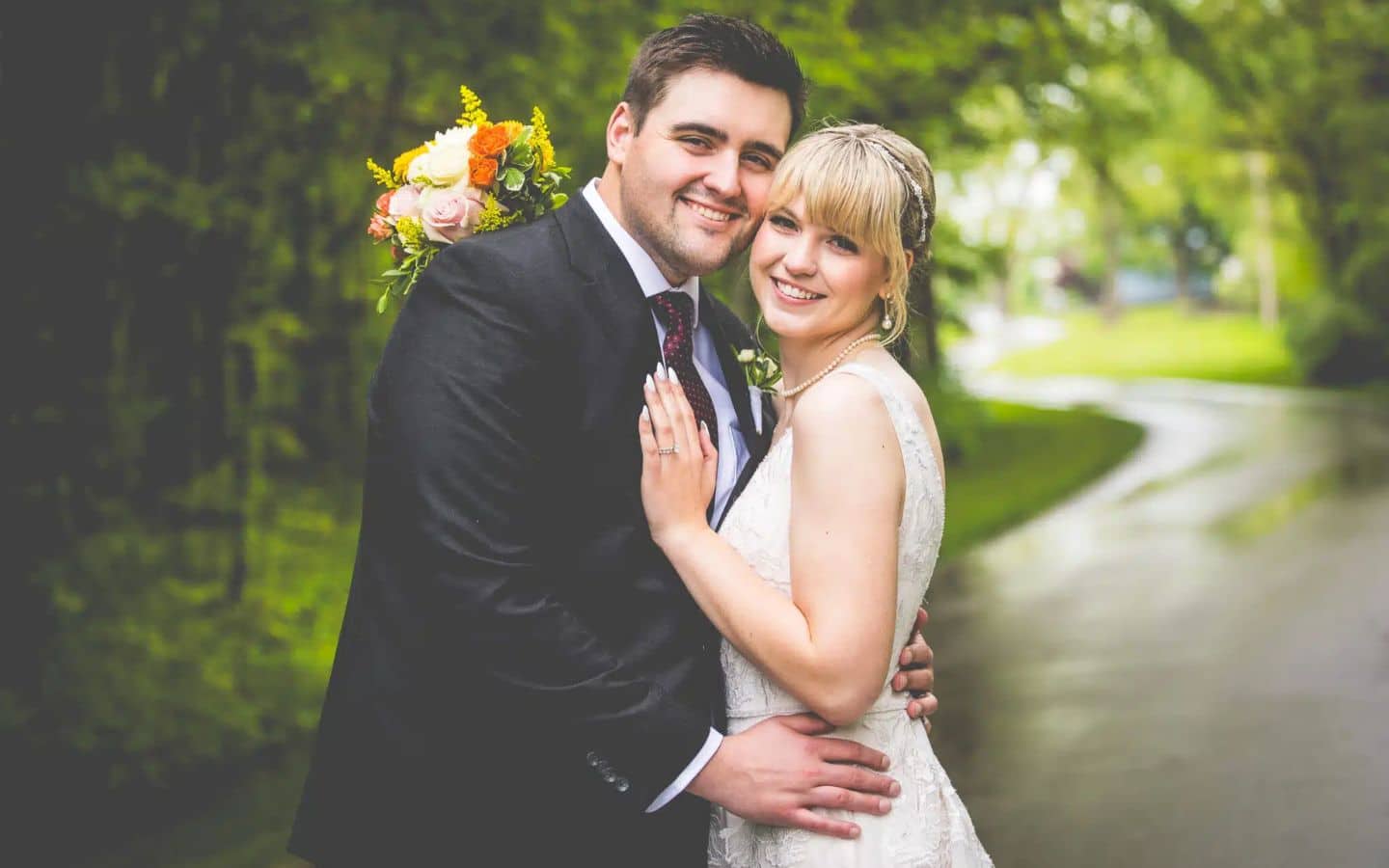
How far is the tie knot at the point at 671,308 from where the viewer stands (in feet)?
9.43

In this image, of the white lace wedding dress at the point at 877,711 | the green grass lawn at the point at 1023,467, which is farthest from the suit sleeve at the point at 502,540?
the green grass lawn at the point at 1023,467

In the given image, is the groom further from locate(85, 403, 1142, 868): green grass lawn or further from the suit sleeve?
locate(85, 403, 1142, 868): green grass lawn

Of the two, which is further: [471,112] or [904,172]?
[471,112]

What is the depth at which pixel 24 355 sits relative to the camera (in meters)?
6.30

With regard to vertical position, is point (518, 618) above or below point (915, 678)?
above

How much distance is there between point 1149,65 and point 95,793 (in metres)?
15.4

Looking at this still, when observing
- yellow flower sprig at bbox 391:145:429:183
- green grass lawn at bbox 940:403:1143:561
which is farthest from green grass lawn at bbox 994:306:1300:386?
yellow flower sprig at bbox 391:145:429:183

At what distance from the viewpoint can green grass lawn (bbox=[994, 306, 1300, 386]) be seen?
37.7 m

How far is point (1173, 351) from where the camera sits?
47969mm

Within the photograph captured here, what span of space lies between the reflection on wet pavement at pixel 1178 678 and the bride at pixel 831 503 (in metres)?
2.83

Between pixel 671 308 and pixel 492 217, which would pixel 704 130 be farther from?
pixel 492 217

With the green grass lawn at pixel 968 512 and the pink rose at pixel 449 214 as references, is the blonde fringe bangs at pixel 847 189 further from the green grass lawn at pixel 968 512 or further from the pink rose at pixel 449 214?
the green grass lawn at pixel 968 512

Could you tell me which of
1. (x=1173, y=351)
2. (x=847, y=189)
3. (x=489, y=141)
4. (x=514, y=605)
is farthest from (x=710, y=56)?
(x=1173, y=351)

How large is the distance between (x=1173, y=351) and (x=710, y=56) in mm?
48234
